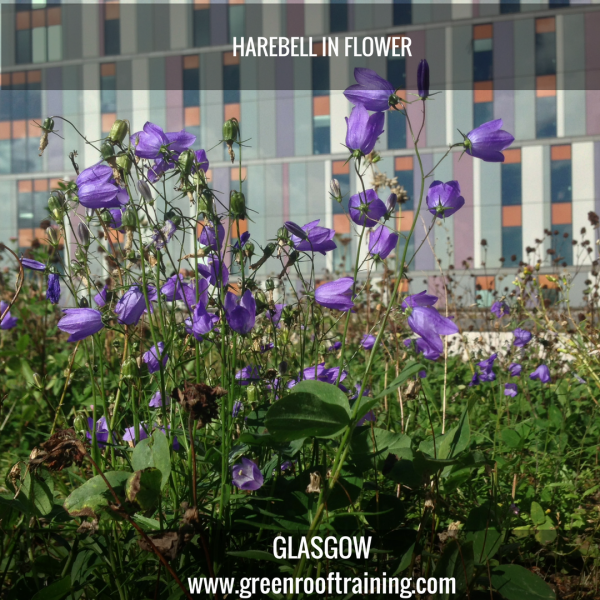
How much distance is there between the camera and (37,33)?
21.7 meters

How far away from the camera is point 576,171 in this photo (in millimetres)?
17812

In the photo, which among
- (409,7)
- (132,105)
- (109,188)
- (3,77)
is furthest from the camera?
(3,77)

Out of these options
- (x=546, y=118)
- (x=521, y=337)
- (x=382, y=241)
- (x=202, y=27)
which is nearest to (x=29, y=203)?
(x=202, y=27)

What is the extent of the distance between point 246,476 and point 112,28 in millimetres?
22659

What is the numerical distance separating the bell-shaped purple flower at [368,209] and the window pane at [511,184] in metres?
17.5

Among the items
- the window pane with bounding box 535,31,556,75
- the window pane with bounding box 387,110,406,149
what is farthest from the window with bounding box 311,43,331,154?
the window pane with bounding box 535,31,556,75

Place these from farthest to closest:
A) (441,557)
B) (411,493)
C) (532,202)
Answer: (532,202) < (411,493) < (441,557)

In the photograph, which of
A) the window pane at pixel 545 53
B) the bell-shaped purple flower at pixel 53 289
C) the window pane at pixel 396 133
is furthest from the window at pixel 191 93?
the bell-shaped purple flower at pixel 53 289

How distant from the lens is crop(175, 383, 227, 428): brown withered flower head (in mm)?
961

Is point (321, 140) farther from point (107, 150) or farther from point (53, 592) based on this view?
point (53, 592)

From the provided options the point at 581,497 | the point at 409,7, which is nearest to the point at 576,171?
the point at 409,7

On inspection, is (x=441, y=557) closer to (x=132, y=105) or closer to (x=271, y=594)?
(x=271, y=594)

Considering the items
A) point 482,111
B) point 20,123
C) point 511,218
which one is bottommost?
point 511,218

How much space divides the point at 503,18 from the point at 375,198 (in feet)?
66.1
